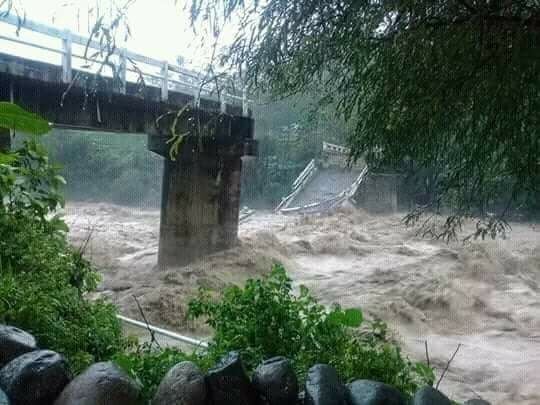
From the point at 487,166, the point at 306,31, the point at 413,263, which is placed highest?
the point at 306,31

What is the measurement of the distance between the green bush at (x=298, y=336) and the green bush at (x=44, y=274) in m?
0.35

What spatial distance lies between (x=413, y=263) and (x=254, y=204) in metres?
1.50

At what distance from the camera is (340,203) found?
10.5 feet

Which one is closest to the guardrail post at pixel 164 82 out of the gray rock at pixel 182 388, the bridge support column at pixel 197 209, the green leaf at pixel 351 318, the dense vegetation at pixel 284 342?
the bridge support column at pixel 197 209

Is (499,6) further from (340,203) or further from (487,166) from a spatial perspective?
(340,203)

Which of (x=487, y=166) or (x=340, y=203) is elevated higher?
(x=487, y=166)

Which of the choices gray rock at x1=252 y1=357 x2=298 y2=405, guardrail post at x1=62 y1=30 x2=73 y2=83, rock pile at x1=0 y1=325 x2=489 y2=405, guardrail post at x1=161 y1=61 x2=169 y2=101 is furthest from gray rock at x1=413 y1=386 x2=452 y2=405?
guardrail post at x1=161 y1=61 x2=169 y2=101

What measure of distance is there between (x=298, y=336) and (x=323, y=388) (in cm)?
23

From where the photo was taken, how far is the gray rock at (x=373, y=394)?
1.18 meters

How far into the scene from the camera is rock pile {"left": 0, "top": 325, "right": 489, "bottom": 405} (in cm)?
117

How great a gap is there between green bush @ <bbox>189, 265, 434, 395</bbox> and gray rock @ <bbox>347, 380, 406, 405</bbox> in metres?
0.08

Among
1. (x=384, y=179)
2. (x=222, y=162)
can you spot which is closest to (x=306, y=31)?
(x=384, y=179)

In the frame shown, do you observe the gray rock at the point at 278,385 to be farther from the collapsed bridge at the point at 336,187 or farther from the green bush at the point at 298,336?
the collapsed bridge at the point at 336,187

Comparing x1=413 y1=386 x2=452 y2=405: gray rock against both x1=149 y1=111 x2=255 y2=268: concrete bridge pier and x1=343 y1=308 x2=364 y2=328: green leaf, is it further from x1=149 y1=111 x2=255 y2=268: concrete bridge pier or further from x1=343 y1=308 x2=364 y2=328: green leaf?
x1=149 y1=111 x2=255 y2=268: concrete bridge pier
